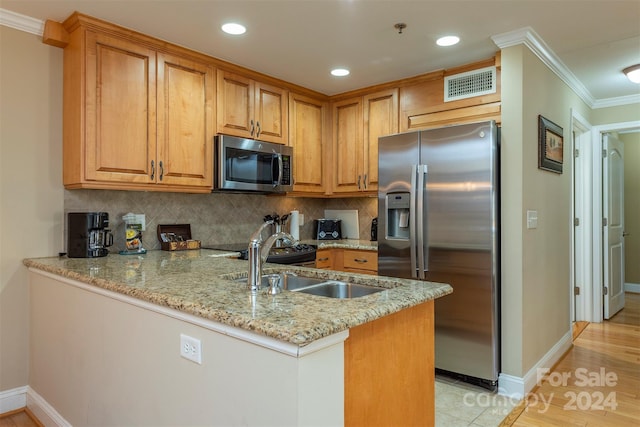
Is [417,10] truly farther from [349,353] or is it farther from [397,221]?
[349,353]

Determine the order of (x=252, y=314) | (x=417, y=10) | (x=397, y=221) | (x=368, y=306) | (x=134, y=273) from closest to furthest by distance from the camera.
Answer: (x=252, y=314), (x=368, y=306), (x=134, y=273), (x=417, y=10), (x=397, y=221)

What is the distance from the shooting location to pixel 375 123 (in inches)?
149

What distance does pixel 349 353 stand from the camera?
4.26 ft

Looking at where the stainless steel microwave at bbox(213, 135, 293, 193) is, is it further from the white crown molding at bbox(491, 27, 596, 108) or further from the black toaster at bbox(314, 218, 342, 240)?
the white crown molding at bbox(491, 27, 596, 108)

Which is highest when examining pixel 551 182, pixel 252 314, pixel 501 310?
pixel 551 182

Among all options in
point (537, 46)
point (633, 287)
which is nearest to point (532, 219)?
point (537, 46)

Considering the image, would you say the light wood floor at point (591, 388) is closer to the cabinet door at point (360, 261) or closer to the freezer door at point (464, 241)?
the freezer door at point (464, 241)

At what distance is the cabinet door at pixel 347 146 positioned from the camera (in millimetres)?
3910

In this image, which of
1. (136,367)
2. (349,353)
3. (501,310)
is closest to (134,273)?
(136,367)

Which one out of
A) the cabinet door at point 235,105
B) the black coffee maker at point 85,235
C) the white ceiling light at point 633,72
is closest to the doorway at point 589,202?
the white ceiling light at point 633,72

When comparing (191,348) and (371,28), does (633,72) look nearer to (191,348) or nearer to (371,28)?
(371,28)

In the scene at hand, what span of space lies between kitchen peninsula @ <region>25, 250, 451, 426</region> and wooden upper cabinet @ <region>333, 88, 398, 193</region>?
1916 millimetres

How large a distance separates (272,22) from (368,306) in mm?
1952

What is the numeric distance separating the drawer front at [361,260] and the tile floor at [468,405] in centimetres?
103
